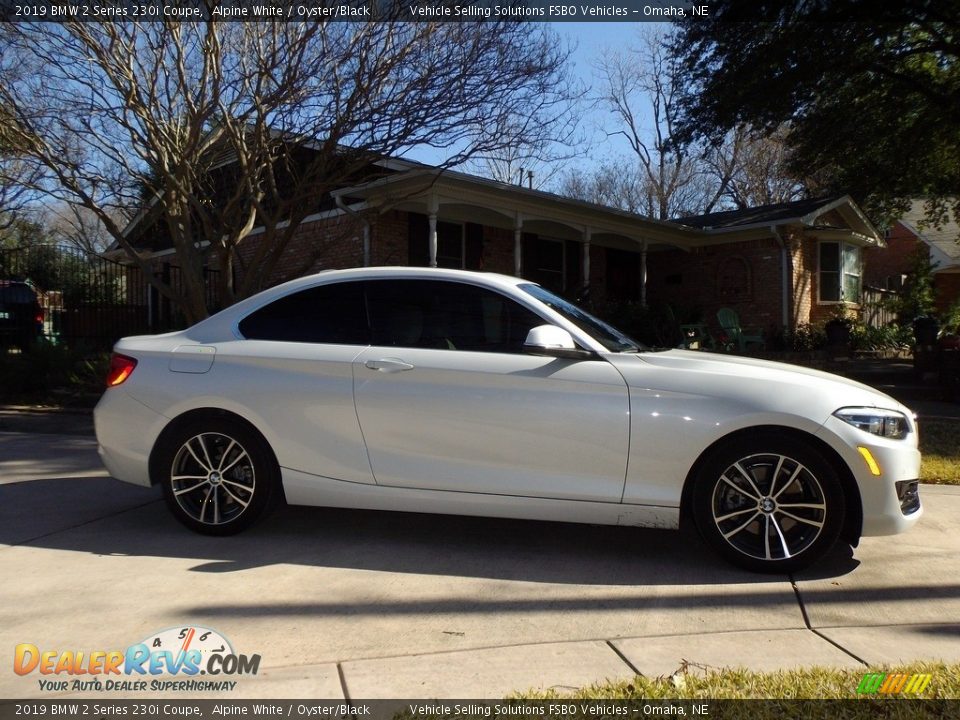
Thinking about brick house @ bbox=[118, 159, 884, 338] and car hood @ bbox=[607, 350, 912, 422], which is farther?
brick house @ bbox=[118, 159, 884, 338]

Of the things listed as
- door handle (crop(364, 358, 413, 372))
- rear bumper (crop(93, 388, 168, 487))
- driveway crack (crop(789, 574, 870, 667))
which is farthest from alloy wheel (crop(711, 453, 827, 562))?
rear bumper (crop(93, 388, 168, 487))

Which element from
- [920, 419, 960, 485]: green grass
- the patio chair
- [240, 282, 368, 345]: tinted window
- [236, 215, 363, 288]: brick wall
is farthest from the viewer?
the patio chair

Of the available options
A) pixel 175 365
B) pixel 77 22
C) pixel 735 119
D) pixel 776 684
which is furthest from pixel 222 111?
pixel 776 684

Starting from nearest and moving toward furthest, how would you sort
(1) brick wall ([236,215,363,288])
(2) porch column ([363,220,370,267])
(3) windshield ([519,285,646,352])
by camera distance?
(3) windshield ([519,285,646,352]) < (2) porch column ([363,220,370,267]) < (1) brick wall ([236,215,363,288])

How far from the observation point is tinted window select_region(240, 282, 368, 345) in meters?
4.64

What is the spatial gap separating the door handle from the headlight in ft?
7.62

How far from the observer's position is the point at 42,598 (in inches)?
145

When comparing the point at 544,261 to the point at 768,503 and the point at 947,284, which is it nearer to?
the point at 768,503

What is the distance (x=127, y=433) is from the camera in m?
4.69

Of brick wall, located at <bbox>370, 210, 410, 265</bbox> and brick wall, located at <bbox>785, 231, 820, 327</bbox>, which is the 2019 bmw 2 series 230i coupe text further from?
brick wall, located at <bbox>785, 231, 820, 327</bbox>

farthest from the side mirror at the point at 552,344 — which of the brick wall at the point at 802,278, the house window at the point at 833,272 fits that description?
the house window at the point at 833,272

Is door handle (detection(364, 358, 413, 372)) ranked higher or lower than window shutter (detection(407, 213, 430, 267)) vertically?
lower

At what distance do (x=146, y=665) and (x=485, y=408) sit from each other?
203cm

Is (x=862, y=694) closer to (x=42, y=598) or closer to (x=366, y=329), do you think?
(x=366, y=329)
